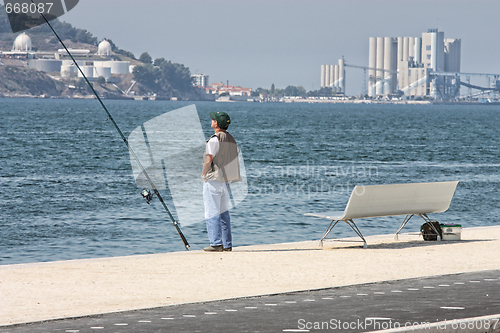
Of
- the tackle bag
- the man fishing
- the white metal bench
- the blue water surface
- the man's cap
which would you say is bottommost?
the blue water surface

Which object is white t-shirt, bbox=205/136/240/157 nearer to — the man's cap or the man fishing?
the man fishing

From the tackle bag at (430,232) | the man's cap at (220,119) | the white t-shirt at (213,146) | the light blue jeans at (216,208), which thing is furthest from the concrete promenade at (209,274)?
the man's cap at (220,119)

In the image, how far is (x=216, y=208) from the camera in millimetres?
9430

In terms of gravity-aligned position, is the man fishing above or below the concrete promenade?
above

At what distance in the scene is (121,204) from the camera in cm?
1981

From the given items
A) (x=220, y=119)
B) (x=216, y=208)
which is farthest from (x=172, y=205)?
(x=220, y=119)

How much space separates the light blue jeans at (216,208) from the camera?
A: 9.43 meters

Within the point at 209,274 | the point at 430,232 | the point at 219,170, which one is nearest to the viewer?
the point at 209,274

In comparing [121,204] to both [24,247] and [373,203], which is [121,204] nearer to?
[24,247]

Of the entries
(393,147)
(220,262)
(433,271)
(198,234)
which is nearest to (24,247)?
(198,234)

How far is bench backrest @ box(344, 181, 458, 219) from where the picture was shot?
1000 cm

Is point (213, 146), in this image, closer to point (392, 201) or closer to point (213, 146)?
point (213, 146)

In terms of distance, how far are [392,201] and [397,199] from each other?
0.10 meters

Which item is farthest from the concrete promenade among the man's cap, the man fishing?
the man's cap
